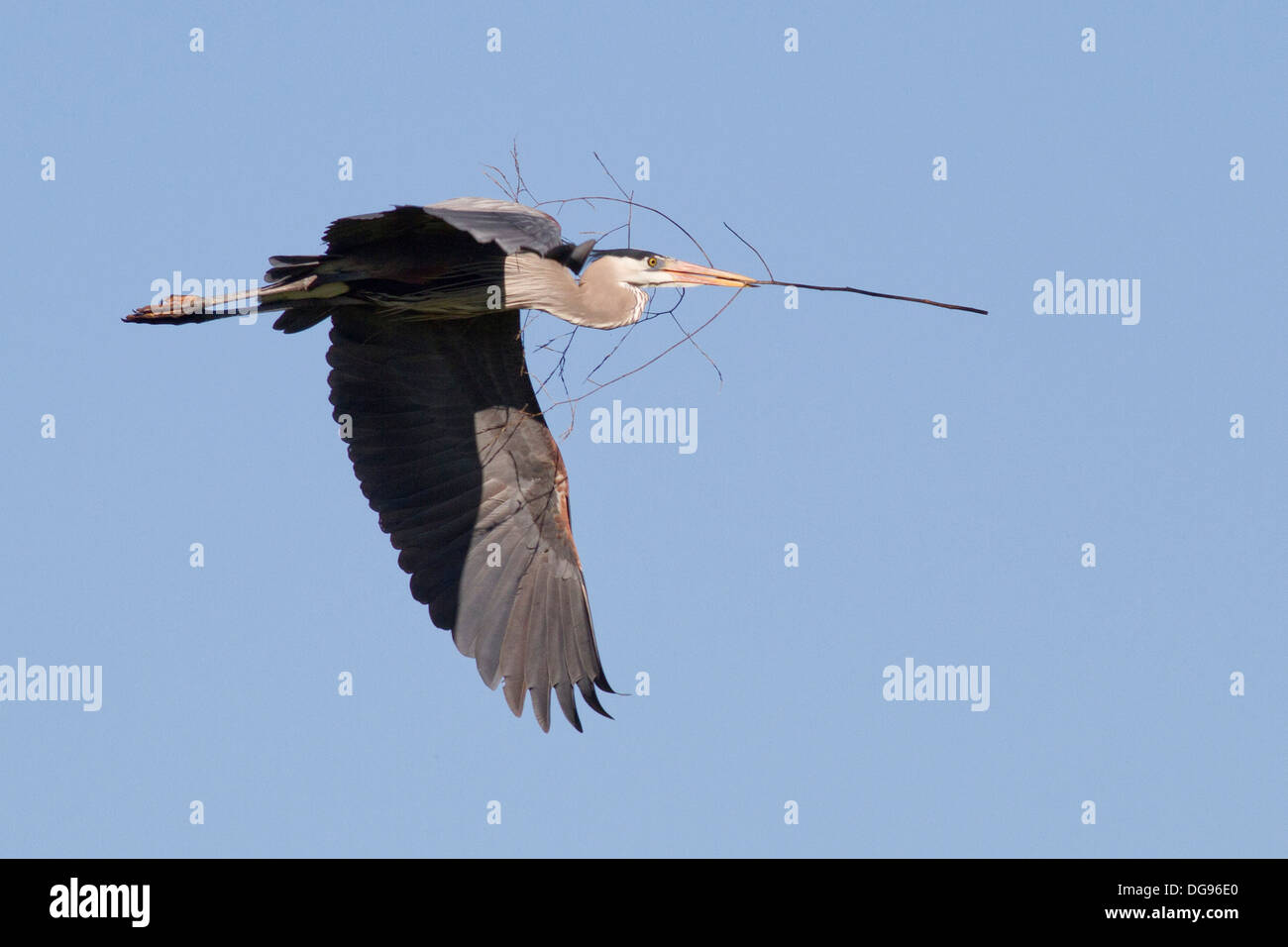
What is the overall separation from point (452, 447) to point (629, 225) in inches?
89.5

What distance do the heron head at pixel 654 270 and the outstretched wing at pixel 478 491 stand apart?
4.73ft

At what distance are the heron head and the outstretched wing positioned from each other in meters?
1.44

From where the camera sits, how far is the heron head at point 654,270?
35.9 feet

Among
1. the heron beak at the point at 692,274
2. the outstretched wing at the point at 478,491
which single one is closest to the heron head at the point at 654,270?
the heron beak at the point at 692,274

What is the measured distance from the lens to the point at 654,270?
10977 mm

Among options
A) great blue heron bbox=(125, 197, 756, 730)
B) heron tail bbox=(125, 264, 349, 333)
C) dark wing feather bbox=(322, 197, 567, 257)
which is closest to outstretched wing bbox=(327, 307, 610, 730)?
great blue heron bbox=(125, 197, 756, 730)

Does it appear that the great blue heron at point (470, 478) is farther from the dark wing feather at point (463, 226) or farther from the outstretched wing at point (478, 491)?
the dark wing feather at point (463, 226)

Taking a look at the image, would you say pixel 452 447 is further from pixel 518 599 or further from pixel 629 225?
pixel 629 225

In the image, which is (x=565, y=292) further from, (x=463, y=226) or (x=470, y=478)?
(x=470, y=478)

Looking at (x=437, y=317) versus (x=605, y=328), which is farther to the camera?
(x=437, y=317)

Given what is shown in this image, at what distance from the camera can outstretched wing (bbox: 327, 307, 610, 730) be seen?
40.3 feet

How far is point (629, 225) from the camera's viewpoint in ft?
36.8

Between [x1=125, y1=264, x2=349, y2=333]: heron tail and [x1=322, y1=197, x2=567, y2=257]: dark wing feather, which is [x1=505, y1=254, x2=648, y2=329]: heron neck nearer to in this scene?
[x1=322, y1=197, x2=567, y2=257]: dark wing feather
